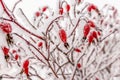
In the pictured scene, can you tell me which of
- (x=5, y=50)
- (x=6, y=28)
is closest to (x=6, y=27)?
(x=6, y=28)

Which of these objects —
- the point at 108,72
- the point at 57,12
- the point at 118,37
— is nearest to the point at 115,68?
the point at 108,72

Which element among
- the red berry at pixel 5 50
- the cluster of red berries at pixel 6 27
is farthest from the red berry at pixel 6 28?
the red berry at pixel 5 50

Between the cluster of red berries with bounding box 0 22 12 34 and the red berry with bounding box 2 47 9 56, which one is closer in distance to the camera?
the cluster of red berries with bounding box 0 22 12 34

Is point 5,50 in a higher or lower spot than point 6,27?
lower

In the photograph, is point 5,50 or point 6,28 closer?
point 6,28

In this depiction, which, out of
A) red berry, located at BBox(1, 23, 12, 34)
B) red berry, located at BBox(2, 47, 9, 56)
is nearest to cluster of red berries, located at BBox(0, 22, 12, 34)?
red berry, located at BBox(1, 23, 12, 34)

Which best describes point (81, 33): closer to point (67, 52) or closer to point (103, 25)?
point (67, 52)

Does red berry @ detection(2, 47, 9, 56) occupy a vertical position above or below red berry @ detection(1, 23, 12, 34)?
below

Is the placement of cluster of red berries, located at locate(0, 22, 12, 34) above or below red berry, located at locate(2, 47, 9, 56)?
above

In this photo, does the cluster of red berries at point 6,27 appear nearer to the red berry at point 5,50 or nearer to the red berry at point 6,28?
the red berry at point 6,28

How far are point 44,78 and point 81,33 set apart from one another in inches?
17.4

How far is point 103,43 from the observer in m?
1.98

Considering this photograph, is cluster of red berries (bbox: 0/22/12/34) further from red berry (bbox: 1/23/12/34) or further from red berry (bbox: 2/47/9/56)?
red berry (bbox: 2/47/9/56)

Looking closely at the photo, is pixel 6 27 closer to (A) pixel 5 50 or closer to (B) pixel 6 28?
(B) pixel 6 28
